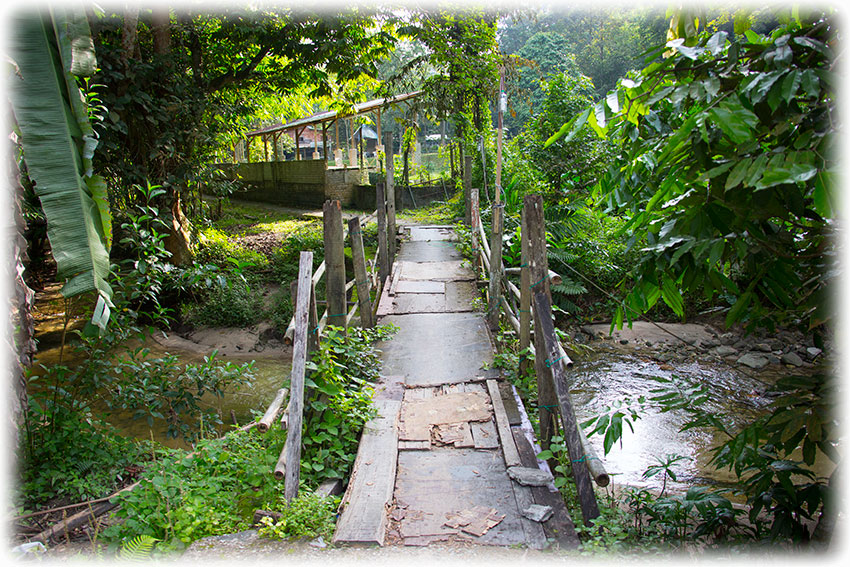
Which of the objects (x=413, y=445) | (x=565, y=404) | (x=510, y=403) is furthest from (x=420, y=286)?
(x=565, y=404)

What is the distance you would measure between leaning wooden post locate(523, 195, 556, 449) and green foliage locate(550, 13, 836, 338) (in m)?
1.26

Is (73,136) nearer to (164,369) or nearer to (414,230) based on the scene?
(164,369)

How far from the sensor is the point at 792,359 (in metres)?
7.57

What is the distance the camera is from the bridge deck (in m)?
2.79

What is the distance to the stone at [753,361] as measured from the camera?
7469 mm

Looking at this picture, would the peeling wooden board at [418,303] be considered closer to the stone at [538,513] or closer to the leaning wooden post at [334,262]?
the leaning wooden post at [334,262]

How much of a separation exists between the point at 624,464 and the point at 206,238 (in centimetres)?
759

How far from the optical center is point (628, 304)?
2209mm

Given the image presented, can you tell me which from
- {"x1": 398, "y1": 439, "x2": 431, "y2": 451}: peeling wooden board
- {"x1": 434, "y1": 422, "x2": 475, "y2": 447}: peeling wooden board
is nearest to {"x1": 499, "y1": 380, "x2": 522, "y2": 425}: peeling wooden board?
{"x1": 434, "y1": 422, "x2": 475, "y2": 447}: peeling wooden board

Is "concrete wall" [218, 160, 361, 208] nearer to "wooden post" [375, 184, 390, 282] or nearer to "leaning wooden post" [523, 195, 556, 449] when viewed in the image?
"wooden post" [375, 184, 390, 282]

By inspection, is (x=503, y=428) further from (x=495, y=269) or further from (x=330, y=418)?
(x=495, y=269)

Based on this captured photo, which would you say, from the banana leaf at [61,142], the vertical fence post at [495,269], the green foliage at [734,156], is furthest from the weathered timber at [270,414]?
the vertical fence post at [495,269]

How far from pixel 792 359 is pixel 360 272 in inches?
243

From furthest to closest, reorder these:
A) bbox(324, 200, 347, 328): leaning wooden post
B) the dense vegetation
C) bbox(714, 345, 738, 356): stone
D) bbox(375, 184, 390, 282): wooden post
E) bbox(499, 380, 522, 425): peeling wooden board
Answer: bbox(714, 345, 738, 356): stone < bbox(375, 184, 390, 282): wooden post < bbox(324, 200, 347, 328): leaning wooden post < bbox(499, 380, 522, 425): peeling wooden board < the dense vegetation
